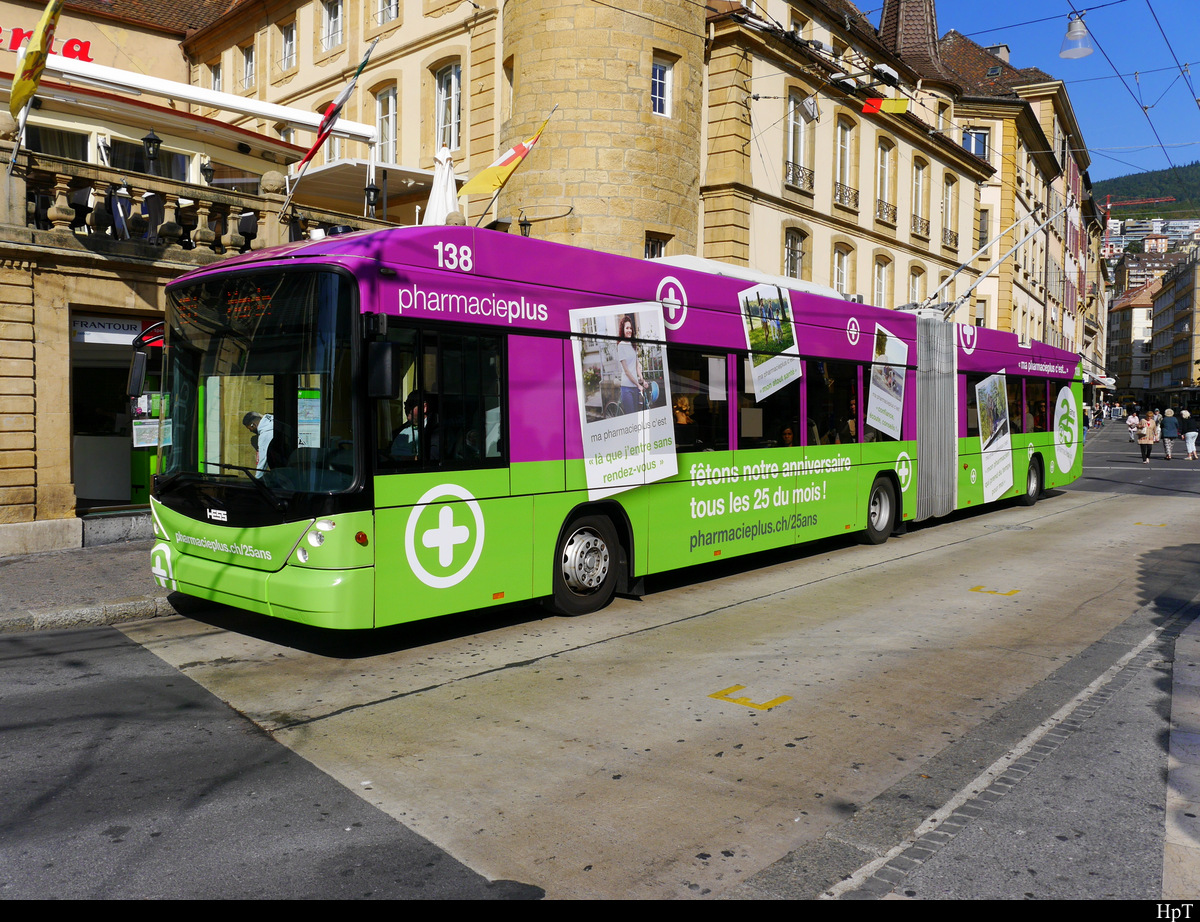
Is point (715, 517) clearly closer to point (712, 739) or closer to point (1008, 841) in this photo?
point (712, 739)

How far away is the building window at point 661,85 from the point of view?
21688 millimetres

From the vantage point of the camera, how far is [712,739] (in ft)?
18.2

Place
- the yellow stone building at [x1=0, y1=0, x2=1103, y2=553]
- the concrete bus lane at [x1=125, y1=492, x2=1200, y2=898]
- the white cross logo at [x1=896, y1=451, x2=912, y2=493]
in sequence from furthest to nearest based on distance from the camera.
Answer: the white cross logo at [x1=896, y1=451, x2=912, y2=493]
the yellow stone building at [x1=0, y1=0, x2=1103, y2=553]
the concrete bus lane at [x1=125, y1=492, x2=1200, y2=898]

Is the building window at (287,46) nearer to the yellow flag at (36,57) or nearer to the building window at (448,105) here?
the building window at (448,105)

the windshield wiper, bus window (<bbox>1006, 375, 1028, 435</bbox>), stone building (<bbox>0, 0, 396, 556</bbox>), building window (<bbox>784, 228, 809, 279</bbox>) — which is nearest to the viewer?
the windshield wiper

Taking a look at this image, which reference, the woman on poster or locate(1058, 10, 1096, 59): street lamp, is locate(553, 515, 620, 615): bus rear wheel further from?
locate(1058, 10, 1096, 59): street lamp

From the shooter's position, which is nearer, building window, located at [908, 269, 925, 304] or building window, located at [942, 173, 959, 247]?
building window, located at [908, 269, 925, 304]

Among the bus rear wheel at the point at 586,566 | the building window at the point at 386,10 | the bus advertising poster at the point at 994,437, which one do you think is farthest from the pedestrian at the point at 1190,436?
the bus rear wheel at the point at 586,566

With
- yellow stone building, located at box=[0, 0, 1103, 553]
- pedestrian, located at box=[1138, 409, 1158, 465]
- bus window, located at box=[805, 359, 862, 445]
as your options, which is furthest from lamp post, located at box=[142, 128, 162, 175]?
pedestrian, located at box=[1138, 409, 1158, 465]

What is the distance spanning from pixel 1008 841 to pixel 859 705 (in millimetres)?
1982

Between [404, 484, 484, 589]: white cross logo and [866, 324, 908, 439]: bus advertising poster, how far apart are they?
283 inches

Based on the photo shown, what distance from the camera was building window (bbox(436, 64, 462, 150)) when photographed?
23.7m

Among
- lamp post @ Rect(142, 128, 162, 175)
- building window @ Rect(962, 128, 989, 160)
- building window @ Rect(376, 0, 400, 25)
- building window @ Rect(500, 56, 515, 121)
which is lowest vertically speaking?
lamp post @ Rect(142, 128, 162, 175)
